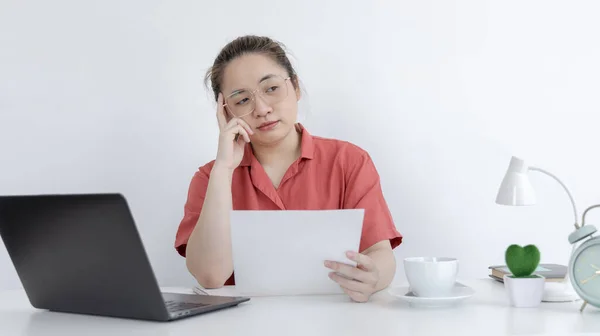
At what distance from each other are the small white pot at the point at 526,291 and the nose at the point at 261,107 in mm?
949

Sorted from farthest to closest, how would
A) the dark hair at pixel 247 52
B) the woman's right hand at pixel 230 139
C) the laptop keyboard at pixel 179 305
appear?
the dark hair at pixel 247 52 → the woman's right hand at pixel 230 139 → the laptop keyboard at pixel 179 305

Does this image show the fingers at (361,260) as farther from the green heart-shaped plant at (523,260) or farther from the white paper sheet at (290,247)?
the green heart-shaped plant at (523,260)

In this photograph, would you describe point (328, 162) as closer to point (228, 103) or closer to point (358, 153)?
point (358, 153)

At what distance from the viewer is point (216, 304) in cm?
142

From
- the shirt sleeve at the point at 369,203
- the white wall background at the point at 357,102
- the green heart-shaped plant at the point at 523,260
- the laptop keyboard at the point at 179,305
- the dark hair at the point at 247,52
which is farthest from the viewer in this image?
the white wall background at the point at 357,102

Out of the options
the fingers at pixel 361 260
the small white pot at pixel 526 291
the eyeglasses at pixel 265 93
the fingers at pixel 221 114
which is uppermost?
the eyeglasses at pixel 265 93

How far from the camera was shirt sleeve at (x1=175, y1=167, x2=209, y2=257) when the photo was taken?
6.98 feet

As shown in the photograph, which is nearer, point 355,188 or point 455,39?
point 355,188

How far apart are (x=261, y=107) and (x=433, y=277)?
0.86 metres

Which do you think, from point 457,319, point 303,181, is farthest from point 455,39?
point 457,319

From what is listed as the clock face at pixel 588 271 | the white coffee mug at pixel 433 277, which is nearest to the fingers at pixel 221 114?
the white coffee mug at pixel 433 277

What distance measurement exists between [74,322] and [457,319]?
734 millimetres

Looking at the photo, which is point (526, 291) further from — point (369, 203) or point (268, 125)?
point (268, 125)

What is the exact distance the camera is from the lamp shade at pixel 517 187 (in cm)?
165
